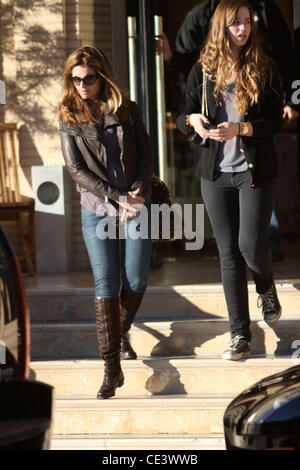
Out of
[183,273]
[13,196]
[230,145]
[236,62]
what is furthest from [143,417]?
[13,196]

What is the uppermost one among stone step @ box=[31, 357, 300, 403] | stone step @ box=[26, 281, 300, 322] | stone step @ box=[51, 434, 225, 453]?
stone step @ box=[26, 281, 300, 322]

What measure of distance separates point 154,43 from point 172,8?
11.2 feet

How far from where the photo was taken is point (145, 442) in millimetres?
4730

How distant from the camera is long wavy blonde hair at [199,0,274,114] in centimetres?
485

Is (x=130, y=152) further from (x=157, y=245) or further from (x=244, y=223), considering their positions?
(x=157, y=245)

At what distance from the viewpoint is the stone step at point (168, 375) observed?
5102mm

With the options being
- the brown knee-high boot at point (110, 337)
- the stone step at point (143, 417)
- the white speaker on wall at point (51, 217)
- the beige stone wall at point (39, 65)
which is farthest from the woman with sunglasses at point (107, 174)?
the beige stone wall at point (39, 65)

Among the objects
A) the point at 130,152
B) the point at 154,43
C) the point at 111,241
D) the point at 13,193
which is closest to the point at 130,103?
the point at 130,152

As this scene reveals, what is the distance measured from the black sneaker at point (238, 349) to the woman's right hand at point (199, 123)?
113 cm

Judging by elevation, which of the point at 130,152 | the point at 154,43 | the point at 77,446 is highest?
the point at 154,43

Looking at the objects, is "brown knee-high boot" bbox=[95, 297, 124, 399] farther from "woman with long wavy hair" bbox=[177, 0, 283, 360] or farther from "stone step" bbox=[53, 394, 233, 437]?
"woman with long wavy hair" bbox=[177, 0, 283, 360]

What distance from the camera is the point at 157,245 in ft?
24.7

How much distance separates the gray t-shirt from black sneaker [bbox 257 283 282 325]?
2.41 feet

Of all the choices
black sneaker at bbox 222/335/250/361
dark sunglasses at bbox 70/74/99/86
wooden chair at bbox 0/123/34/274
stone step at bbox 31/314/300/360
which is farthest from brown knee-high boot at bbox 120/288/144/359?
wooden chair at bbox 0/123/34/274
